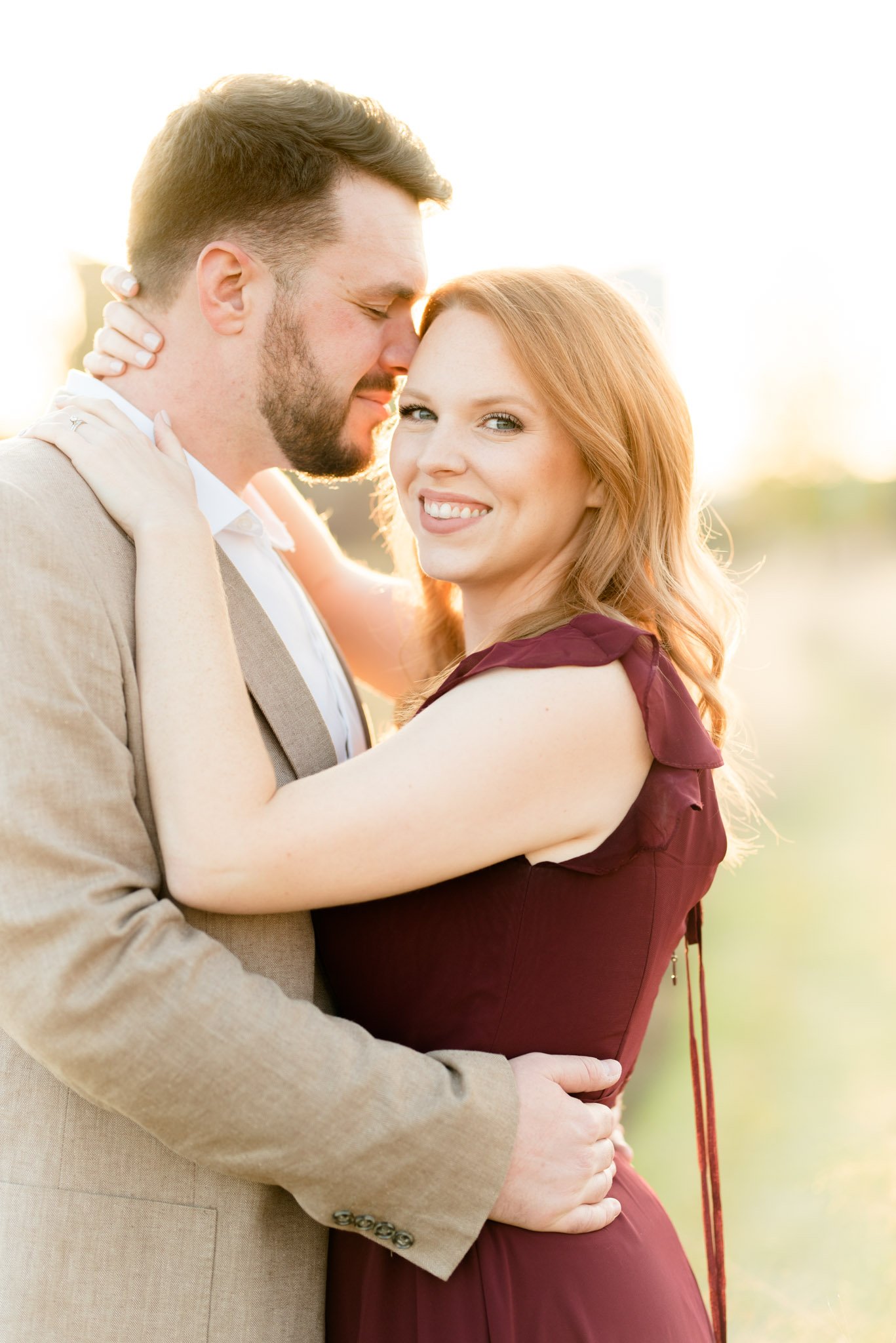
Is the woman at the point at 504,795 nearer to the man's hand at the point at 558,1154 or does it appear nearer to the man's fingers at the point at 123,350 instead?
the man's hand at the point at 558,1154

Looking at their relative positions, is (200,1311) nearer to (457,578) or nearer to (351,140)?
(457,578)

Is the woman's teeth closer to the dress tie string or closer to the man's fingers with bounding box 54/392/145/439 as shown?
the man's fingers with bounding box 54/392/145/439

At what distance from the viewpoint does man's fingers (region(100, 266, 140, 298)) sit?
6.53 feet

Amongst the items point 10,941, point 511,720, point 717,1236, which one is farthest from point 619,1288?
point 10,941

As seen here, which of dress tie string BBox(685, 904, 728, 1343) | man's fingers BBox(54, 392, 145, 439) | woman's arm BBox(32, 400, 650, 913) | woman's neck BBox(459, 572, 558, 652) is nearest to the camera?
woman's arm BBox(32, 400, 650, 913)

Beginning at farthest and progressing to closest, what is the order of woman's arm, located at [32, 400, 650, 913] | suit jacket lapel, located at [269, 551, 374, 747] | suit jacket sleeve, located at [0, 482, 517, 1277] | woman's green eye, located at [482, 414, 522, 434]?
suit jacket lapel, located at [269, 551, 374, 747] → woman's green eye, located at [482, 414, 522, 434] → woman's arm, located at [32, 400, 650, 913] → suit jacket sleeve, located at [0, 482, 517, 1277]

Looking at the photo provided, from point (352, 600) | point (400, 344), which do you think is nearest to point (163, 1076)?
point (400, 344)

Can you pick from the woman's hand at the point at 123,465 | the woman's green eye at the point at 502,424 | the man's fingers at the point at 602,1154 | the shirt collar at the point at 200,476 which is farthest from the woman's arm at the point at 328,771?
the woman's green eye at the point at 502,424

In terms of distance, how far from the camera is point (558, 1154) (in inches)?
61.7

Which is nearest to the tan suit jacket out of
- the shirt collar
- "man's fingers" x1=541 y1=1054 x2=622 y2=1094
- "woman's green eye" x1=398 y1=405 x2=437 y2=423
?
"man's fingers" x1=541 y1=1054 x2=622 y2=1094

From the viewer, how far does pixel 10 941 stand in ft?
4.34

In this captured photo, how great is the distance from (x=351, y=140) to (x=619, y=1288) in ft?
6.36

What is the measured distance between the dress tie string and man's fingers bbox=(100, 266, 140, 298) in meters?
1.53

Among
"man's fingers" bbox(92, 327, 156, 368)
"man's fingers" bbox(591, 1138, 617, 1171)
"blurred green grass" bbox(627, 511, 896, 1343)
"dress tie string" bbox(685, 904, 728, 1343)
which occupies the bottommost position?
"blurred green grass" bbox(627, 511, 896, 1343)
